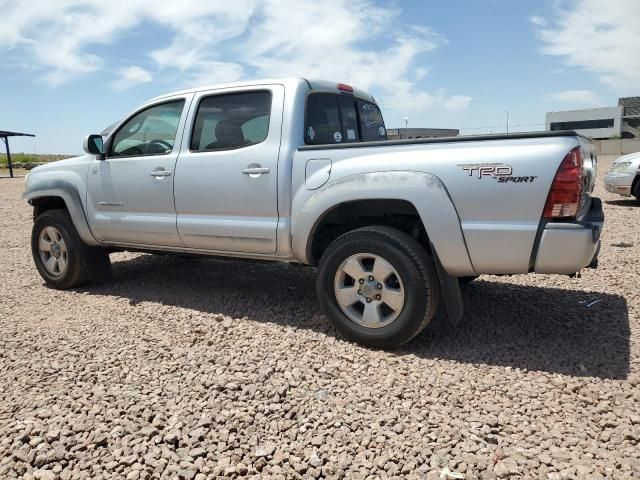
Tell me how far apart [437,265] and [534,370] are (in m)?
0.90

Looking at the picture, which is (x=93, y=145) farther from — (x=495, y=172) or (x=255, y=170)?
(x=495, y=172)

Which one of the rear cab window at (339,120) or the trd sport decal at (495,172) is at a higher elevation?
the rear cab window at (339,120)

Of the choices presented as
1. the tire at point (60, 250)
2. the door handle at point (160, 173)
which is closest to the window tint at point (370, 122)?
the door handle at point (160, 173)

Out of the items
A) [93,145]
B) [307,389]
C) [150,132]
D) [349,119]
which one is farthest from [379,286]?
[93,145]

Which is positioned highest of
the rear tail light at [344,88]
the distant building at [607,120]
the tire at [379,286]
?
the distant building at [607,120]

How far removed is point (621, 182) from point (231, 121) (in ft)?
31.2

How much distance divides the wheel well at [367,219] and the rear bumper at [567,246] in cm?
84

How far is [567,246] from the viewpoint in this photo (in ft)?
10.2

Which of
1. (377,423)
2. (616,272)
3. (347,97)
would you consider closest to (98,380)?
(377,423)

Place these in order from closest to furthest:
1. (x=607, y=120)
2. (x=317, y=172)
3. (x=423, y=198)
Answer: (x=423, y=198) → (x=317, y=172) → (x=607, y=120)

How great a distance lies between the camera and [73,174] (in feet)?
17.5

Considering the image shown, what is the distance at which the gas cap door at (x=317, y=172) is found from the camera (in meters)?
3.79

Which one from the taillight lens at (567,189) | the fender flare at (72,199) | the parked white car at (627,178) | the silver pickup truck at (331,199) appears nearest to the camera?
the taillight lens at (567,189)

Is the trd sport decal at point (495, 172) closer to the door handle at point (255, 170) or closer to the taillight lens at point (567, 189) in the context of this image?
the taillight lens at point (567, 189)
